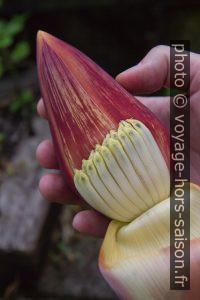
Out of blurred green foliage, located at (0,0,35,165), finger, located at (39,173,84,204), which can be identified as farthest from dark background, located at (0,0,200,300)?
finger, located at (39,173,84,204)

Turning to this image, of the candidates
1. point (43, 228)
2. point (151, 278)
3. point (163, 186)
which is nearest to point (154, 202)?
point (163, 186)

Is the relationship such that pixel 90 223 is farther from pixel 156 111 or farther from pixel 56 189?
pixel 156 111

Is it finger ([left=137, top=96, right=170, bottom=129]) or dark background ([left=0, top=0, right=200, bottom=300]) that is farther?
dark background ([left=0, top=0, right=200, bottom=300])

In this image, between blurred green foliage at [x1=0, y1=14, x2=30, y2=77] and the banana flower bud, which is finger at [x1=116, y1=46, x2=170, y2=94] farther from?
blurred green foliage at [x1=0, y1=14, x2=30, y2=77]

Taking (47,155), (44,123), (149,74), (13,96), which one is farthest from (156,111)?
(13,96)

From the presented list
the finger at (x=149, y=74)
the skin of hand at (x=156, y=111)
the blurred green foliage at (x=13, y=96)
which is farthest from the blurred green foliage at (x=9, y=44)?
the finger at (x=149, y=74)

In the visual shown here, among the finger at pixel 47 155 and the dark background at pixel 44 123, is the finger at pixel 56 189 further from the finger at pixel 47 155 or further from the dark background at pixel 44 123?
the dark background at pixel 44 123

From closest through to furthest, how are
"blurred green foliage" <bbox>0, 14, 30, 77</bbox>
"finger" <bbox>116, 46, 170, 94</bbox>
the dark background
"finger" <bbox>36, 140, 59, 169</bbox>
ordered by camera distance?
"finger" <bbox>116, 46, 170, 94</bbox> → "finger" <bbox>36, 140, 59, 169</bbox> → the dark background → "blurred green foliage" <bbox>0, 14, 30, 77</bbox>
